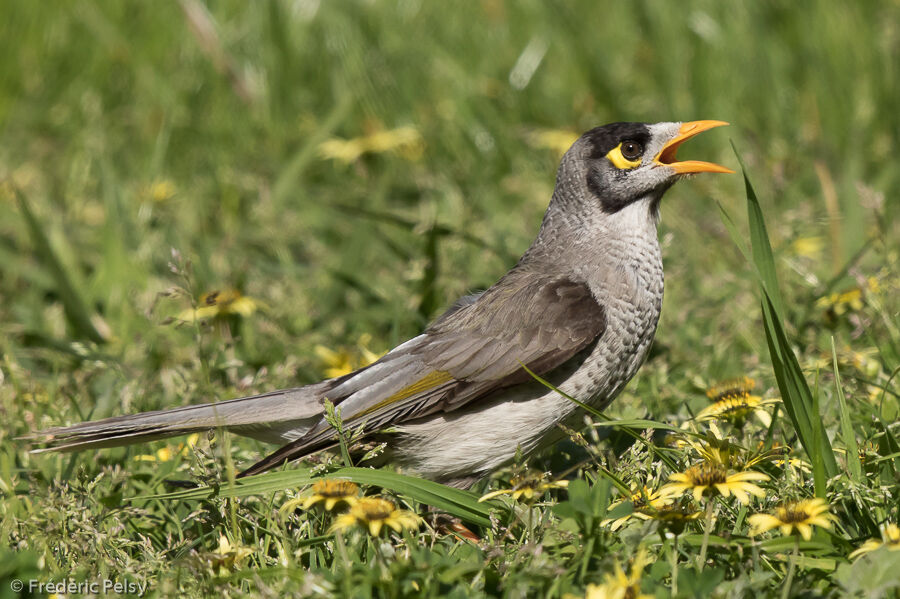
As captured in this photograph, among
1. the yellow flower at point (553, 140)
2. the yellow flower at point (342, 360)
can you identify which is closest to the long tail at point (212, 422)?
the yellow flower at point (342, 360)

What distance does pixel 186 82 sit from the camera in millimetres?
9656

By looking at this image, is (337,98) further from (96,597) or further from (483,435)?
(96,597)

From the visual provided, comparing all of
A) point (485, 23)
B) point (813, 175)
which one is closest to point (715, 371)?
point (813, 175)

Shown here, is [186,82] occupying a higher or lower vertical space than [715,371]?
higher

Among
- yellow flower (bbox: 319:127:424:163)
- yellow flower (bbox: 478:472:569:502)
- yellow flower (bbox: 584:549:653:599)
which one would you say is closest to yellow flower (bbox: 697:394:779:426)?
yellow flower (bbox: 478:472:569:502)

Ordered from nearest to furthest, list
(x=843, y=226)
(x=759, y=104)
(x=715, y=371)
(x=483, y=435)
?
(x=483, y=435) → (x=715, y=371) → (x=843, y=226) → (x=759, y=104)

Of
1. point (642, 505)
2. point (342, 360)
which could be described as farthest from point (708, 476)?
point (342, 360)

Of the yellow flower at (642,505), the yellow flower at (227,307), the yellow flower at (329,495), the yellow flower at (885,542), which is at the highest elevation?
the yellow flower at (227,307)

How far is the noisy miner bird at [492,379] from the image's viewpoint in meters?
4.36

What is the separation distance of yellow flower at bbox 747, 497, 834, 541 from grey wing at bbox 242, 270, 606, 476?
144 centimetres

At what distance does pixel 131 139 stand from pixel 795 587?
26.5 ft

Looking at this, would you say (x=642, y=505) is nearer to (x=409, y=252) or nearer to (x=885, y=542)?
(x=885, y=542)

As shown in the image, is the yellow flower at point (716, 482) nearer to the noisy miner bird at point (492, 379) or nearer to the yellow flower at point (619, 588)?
the yellow flower at point (619, 588)

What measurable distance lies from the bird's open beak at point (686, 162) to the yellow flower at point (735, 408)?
1.07 metres
